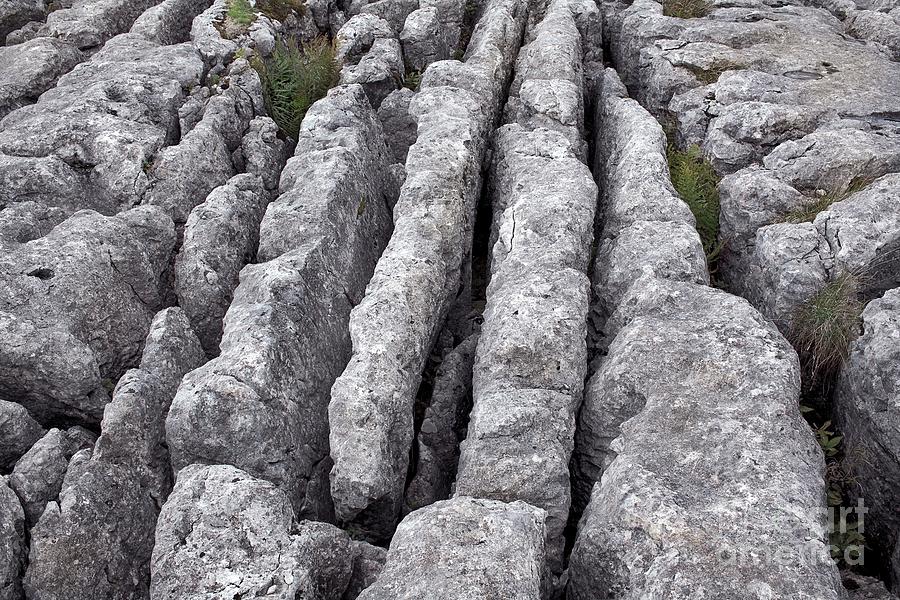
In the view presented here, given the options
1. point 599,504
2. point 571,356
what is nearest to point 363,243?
point 571,356

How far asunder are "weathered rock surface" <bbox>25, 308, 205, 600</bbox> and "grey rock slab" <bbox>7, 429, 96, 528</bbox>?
31 centimetres

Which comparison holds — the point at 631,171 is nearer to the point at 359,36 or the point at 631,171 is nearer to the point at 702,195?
the point at 702,195

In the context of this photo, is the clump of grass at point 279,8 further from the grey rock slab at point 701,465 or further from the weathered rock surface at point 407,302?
the grey rock slab at point 701,465

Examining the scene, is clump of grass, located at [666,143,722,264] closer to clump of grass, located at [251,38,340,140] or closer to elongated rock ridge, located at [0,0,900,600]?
elongated rock ridge, located at [0,0,900,600]

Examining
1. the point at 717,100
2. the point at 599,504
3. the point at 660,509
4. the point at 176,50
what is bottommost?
the point at 599,504

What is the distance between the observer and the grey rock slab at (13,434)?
8.13m

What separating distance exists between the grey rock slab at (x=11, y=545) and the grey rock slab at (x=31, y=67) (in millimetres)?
9763

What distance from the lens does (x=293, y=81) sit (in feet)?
47.7

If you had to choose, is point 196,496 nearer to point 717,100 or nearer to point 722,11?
point 717,100

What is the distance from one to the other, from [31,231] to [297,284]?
15.7ft

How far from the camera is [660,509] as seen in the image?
20.1 ft

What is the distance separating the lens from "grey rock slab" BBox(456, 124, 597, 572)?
723 centimetres

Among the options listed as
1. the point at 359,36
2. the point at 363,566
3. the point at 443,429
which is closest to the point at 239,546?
the point at 363,566

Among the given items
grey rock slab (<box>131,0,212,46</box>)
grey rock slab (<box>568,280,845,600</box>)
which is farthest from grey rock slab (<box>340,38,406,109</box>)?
grey rock slab (<box>568,280,845,600</box>)
